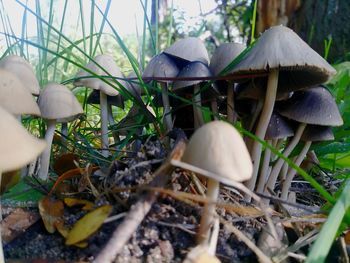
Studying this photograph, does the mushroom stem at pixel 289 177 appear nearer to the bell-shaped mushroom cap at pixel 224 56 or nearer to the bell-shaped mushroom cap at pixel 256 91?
the bell-shaped mushroom cap at pixel 256 91

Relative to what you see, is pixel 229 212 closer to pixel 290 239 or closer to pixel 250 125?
pixel 290 239

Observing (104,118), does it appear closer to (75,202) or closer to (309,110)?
(75,202)

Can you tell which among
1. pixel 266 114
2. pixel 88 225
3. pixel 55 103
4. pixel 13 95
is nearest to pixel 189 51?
pixel 266 114

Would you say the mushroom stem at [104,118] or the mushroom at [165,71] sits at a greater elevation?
the mushroom at [165,71]

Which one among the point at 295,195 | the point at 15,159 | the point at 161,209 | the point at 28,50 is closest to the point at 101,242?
the point at 161,209

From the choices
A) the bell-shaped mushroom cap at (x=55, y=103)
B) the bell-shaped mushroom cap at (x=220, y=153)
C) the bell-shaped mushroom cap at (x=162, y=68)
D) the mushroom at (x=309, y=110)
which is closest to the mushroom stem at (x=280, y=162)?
the mushroom at (x=309, y=110)

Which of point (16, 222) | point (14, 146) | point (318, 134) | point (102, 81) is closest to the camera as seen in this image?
point (14, 146)

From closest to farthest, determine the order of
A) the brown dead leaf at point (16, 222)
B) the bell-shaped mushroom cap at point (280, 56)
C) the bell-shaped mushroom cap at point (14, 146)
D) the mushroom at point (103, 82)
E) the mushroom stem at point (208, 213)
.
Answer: the bell-shaped mushroom cap at point (14, 146) → the mushroom stem at point (208, 213) → the brown dead leaf at point (16, 222) → the bell-shaped mushroom cap at point (280, 56) → the mushroom at point (103, 82)
